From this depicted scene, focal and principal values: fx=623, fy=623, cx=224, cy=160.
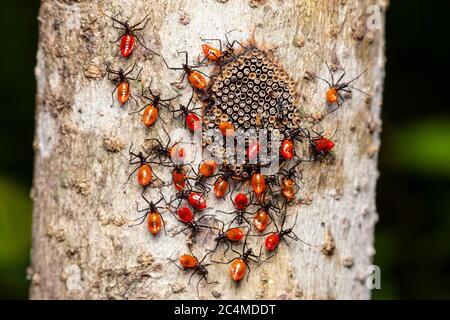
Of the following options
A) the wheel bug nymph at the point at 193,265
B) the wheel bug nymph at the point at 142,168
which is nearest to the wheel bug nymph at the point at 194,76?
the wheel bug nymph at the point at 142,168

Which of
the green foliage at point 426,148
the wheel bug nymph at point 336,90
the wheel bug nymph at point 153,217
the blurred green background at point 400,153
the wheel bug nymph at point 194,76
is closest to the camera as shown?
the wheel bug nymph at point 194,76

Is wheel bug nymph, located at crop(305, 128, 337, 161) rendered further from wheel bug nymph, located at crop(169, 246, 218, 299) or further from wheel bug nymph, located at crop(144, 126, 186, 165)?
wheel bug nymph, located at crop(169, 246, 218, 299)

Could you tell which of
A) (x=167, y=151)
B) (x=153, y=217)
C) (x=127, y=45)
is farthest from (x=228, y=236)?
(x=127, y=45)

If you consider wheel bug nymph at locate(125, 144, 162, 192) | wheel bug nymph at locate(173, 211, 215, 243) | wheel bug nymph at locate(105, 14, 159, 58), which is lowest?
wheel bug nymph at locate(173, 211, 215, 243)

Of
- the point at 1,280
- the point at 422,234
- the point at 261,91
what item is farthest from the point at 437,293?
the point at 1,280

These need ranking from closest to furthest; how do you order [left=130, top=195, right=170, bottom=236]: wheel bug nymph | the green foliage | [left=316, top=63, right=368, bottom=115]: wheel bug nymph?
[left=130, top=195, right=170, bottom=236]: wheel bug nymph → [left=316, top=63, right=368, bottom=115]: wheel bug nymph → the green foliage

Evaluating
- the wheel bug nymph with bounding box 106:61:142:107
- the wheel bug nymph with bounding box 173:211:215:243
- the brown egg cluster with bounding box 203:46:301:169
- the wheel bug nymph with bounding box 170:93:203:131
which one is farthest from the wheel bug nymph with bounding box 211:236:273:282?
the wheel bug nymph with bounding box 106:61:142:107

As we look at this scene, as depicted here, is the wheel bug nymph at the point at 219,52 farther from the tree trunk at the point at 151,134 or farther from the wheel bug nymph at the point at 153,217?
the wheel bug nymph at the point at 153,217

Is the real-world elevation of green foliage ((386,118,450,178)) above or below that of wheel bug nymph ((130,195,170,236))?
above
